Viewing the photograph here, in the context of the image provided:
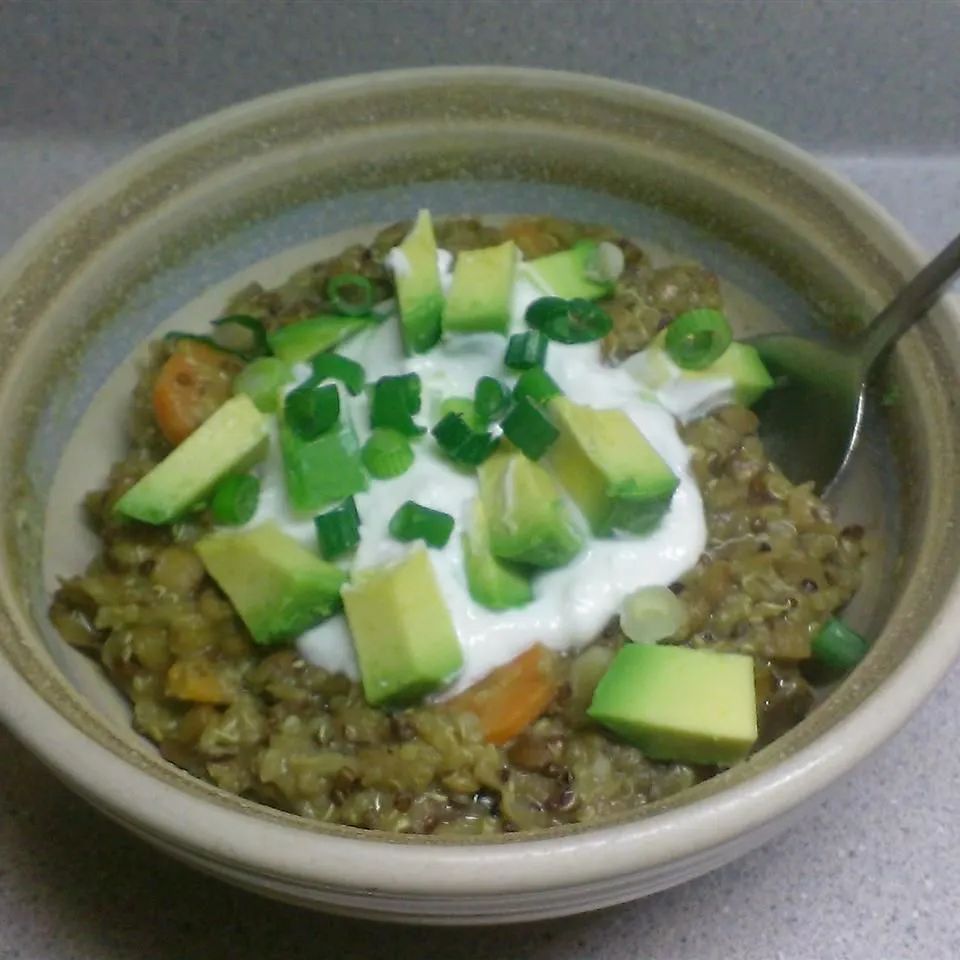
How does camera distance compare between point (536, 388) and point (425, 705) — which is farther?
point (536, 388)

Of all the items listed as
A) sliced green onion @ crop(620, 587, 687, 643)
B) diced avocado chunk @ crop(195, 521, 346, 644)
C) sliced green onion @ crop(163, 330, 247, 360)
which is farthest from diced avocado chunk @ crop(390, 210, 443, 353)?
sliced green onion @ crop(620, 587, 687, 643)

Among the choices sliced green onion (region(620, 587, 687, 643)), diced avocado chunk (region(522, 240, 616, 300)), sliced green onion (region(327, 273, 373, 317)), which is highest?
diced avocado chunk (region(522, 240, 616, 300))

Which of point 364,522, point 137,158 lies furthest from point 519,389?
point 137,158

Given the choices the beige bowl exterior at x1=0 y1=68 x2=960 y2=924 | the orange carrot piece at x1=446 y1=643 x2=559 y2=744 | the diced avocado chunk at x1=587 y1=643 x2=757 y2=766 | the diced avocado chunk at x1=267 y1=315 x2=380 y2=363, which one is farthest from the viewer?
the diced avocado chunk at x1=267 y1=315 x2=380 y2=363

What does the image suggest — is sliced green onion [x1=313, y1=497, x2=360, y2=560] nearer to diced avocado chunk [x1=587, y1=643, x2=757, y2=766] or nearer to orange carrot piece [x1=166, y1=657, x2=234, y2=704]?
orange carrot piece [x1=166, y1=657, x2=234, y2=704]

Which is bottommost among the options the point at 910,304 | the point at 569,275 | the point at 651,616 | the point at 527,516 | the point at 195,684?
the point at 195,684

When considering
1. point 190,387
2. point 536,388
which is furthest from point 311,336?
point 536,388

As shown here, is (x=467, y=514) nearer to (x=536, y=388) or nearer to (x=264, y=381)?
(x=536, y=388)
